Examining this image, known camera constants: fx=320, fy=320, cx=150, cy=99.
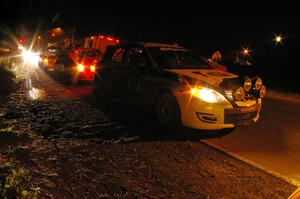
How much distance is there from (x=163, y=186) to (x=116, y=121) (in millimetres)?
3205

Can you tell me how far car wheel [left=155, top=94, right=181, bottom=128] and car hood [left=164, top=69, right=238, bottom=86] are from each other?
0.51 m

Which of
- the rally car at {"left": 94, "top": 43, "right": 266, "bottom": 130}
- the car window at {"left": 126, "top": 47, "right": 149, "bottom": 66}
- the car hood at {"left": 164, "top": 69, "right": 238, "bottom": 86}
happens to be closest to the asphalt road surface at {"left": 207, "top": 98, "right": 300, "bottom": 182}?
the rally car at {"left": 94, "top": 43, "right": 266, "bottom": 130}

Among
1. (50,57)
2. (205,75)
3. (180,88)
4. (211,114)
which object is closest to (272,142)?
(211,114)

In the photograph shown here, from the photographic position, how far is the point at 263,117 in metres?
7.77

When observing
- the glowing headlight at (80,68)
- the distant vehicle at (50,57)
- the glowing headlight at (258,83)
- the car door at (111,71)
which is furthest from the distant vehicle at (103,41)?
the glowing headlight at (258,83)

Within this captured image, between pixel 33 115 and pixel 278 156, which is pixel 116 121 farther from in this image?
pixel 278 156

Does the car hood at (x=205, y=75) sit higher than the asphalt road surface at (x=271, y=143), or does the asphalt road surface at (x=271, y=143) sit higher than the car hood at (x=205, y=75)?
the car hood at (x=205, y=75)

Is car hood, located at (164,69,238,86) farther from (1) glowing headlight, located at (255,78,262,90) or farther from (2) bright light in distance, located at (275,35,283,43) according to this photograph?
(2) bright light in distance, located at (275,35,283,43)

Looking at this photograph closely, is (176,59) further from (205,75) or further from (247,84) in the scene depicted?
(247,84)

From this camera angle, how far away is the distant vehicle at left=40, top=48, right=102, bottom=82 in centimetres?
1284

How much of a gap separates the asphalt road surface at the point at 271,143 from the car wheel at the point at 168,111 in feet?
2.69

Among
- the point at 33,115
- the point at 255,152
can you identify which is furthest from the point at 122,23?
the point at 255,152

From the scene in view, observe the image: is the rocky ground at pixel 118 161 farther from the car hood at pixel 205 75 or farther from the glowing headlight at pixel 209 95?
the car hood at pixel 205 75

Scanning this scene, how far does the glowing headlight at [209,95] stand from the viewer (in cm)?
554
